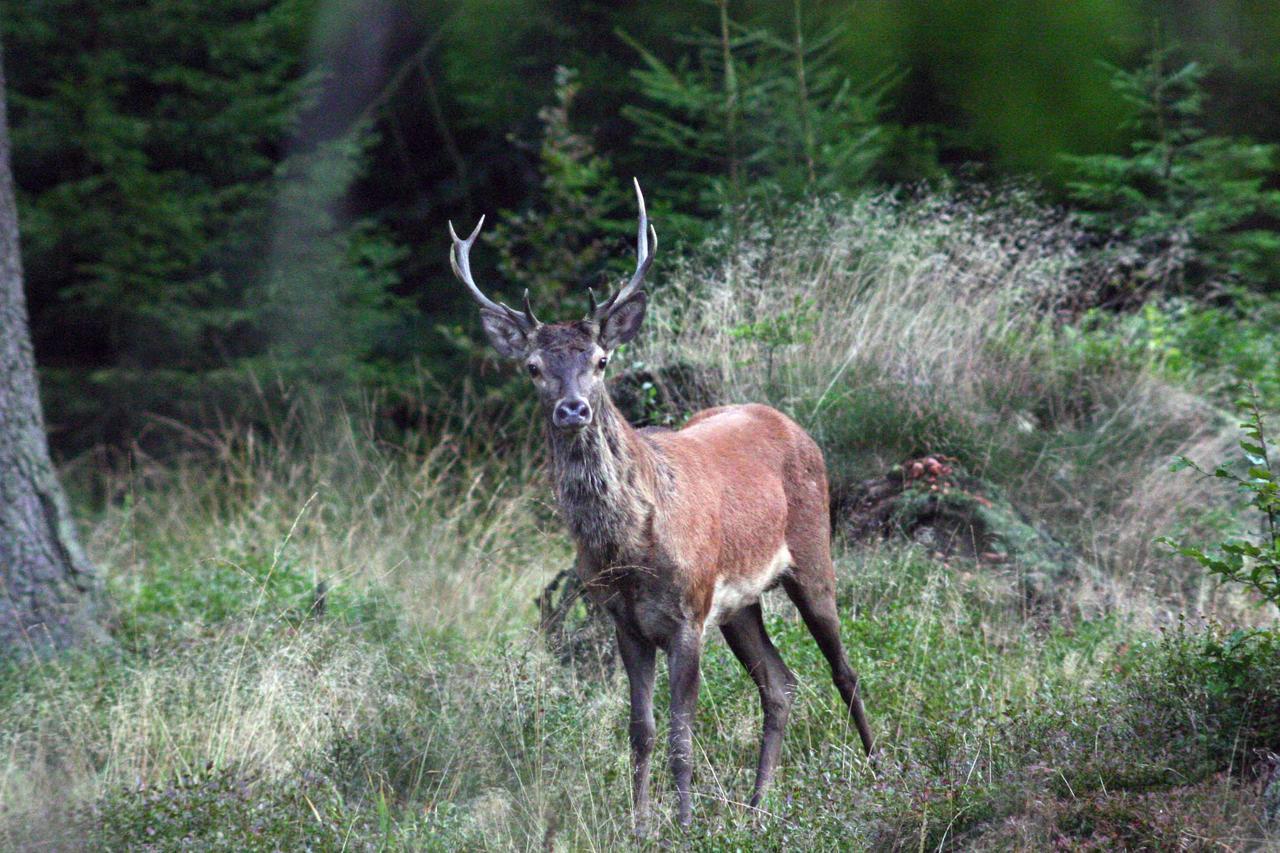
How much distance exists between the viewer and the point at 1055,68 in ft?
33.7

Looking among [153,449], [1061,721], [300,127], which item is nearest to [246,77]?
[300,127]

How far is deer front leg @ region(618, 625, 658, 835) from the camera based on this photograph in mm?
5488

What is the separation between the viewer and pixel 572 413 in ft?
17.3

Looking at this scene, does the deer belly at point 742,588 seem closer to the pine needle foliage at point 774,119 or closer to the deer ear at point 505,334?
the deer ear at point 505,334

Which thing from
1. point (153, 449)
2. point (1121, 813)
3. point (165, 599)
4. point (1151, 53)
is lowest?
point (153, 449)

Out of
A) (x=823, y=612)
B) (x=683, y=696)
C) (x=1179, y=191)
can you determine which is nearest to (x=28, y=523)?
(x=683, y=696)

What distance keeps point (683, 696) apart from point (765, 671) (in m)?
0.74

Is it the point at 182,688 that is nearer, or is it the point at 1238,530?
the point at 182,688

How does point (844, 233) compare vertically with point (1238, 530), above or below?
above

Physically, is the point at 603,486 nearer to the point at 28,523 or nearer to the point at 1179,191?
the point at 28,523

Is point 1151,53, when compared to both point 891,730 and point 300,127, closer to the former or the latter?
point 891,730

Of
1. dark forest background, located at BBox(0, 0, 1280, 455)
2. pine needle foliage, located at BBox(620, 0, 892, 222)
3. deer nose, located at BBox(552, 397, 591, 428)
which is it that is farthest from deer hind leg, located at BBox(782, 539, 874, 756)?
pine needle foliage, located at BBox(620, 0, 892, 222)

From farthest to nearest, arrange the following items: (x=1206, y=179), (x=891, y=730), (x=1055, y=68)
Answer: (x=1206, y=179), (x=1055, y=68), (x=891, y=730)

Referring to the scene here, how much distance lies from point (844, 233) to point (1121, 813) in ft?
17.5
